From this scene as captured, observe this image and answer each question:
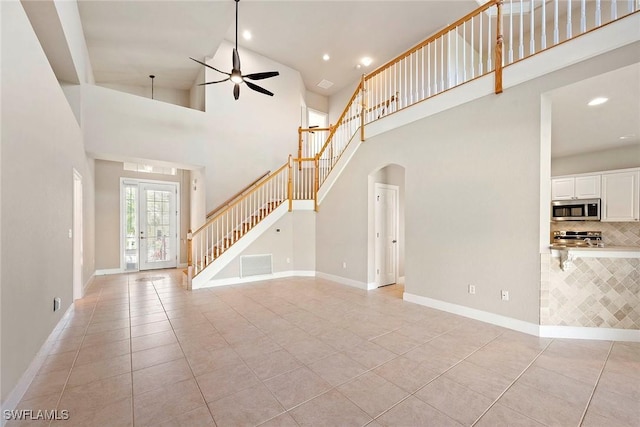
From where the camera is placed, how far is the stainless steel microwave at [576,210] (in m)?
5.18

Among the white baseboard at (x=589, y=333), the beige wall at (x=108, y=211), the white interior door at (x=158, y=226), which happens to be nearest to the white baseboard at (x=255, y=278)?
the white interior door at (x=158, y=226)

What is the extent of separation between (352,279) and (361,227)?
44.1 inches

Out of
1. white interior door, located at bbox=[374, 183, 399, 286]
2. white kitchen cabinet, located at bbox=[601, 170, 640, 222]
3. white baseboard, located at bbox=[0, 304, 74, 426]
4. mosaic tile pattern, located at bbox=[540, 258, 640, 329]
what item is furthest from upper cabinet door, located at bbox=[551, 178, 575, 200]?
white baseboard, located at bbox=[0, 304, 74, 426]

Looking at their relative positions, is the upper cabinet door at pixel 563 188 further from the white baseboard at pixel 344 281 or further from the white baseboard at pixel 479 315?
the white baseboard at pixel 344 281

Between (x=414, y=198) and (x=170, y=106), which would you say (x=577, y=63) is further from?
(x=170, y=106)

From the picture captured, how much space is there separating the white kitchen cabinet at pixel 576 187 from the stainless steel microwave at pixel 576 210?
10cm

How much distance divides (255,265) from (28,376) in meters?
3.92

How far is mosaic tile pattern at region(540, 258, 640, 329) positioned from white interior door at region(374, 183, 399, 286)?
2774mm

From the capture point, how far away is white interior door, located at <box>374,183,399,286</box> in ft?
18.1

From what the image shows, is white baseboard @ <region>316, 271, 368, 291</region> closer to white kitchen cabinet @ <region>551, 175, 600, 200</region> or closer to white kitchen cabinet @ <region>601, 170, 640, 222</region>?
white kitchen cabinet @ <region>551, 175, 600, 200</region>

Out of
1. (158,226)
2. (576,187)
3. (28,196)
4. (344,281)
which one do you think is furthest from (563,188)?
(158,226)

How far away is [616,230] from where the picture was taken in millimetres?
5199

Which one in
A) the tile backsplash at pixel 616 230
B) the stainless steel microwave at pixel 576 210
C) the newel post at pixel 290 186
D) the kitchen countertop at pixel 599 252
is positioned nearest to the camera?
the kitchen countertop at pixel 599 252

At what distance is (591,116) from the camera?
12.1 ft
